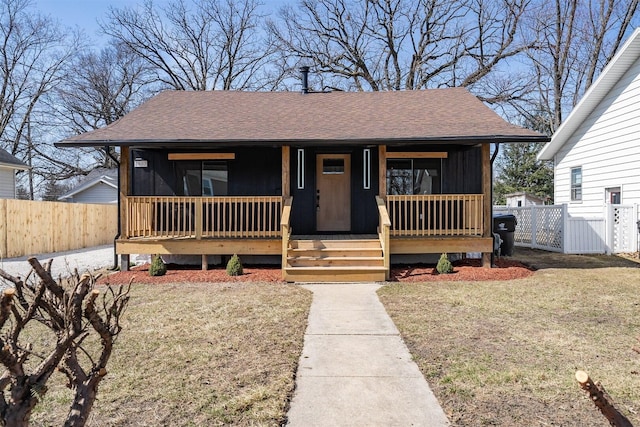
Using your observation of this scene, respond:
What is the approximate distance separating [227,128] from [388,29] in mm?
17560

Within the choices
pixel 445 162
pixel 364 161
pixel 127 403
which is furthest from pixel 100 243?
pixel 127 403

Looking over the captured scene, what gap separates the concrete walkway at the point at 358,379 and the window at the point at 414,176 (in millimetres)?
5552

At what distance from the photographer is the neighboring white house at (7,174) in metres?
18.2

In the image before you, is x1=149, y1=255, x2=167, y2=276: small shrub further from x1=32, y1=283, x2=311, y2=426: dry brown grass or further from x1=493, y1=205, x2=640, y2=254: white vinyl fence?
x1=493, y1=205, x2=640, y2=254: white vinyl fence

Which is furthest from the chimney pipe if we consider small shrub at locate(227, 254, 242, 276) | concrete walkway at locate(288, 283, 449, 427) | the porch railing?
concrete walkway at locate(288, 283, 449, 427)

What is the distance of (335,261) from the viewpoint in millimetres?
8258

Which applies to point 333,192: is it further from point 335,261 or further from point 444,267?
point 444,267

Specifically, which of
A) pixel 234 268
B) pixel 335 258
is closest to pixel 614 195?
pixel 335 258

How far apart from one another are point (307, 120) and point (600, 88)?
8890 millimetres

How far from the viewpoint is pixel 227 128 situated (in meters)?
9.48

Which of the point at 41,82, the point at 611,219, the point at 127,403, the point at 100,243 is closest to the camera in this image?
the point at 127,403

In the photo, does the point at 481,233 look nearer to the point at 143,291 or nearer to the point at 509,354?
the point at 509,354

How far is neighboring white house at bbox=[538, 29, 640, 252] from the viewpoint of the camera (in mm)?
11414

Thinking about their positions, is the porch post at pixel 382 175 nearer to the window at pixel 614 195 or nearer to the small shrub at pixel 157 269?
the small shrub at pixel 157 269
